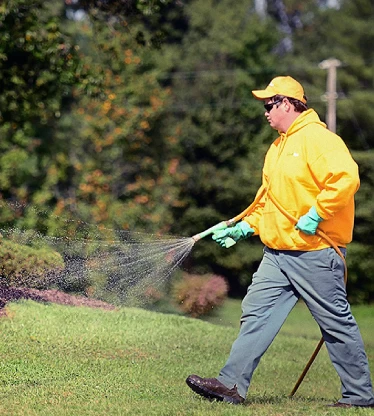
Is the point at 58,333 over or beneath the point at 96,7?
beneath

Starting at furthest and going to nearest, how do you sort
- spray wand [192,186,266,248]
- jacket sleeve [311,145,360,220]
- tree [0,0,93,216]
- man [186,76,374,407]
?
tree [0,0,93,216] < spray wand [192,186,266,248] < man [186,76,374,407] < jacket sleeve [311,145,360,220]

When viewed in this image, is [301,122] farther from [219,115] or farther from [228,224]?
[219,115]

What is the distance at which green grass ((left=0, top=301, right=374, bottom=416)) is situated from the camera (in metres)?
5.95

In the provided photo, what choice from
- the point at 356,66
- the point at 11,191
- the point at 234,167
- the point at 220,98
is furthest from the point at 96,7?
the point at 356,66

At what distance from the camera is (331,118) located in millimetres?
26906

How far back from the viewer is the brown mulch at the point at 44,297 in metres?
6.85

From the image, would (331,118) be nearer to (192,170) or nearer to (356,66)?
(192,170)

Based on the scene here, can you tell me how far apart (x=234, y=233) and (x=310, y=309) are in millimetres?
736

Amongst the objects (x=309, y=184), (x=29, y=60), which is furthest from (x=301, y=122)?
(x=29, y=60)

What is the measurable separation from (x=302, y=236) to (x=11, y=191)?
→ 17045mm

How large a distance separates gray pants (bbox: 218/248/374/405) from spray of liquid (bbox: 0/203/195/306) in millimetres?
→ 687

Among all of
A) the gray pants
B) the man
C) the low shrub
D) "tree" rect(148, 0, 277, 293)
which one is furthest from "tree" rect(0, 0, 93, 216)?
"tree" rect(148, 0, 277, 293)

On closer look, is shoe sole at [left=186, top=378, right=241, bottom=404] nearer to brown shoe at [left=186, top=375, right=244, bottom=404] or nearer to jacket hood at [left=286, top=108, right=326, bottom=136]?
brown shoe at [left=186, top=375, right=244, bottom=404]

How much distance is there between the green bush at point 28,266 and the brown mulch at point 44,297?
6 centimetres
